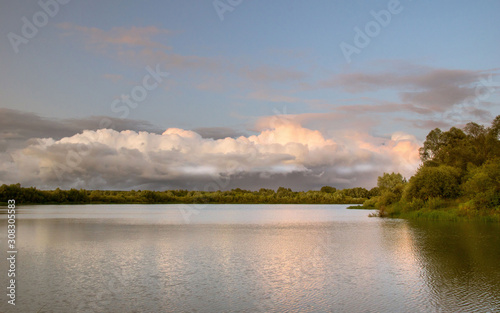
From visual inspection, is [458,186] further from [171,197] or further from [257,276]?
[171,197]

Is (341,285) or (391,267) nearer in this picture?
(341,285)

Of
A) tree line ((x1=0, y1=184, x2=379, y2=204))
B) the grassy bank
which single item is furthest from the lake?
tree line ((x1=0, y1=184, x2=379, y2=204))

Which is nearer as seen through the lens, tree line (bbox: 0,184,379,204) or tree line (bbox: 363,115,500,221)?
tree line (bbox: 363,115,500,221)

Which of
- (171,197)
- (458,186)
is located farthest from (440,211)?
(171,197)

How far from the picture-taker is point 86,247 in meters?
26.4

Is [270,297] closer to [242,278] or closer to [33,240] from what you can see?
[242,278]

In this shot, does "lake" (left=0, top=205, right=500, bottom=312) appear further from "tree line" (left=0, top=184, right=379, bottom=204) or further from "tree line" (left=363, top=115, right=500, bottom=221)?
"tree line" (left=0, top=184, right=379, bottom=204)

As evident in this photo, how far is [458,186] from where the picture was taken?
180 feet

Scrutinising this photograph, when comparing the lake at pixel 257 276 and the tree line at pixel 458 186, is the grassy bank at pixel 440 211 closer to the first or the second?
the tree line at pixel 458 186

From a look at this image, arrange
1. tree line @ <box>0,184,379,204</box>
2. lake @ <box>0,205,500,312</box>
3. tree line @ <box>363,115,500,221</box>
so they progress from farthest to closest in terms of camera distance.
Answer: tree line @ <box>0,184,379,204</box>
tree line @ <box>363,115,500,221</box>
lake @ <box>0,205,500,312</box>

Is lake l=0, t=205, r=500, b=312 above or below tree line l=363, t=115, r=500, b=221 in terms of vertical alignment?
below

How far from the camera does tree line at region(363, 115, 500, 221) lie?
146 feet

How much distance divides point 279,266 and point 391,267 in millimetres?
5129

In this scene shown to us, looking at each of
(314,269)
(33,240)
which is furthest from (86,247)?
(314,269)
